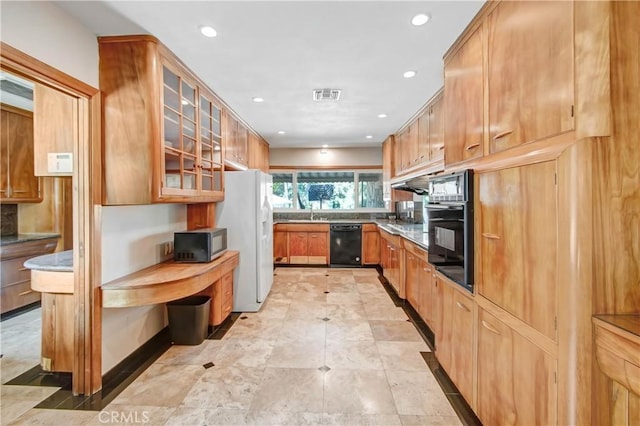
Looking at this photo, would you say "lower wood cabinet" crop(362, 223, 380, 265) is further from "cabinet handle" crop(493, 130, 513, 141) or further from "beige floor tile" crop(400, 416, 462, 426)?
"cabinet handle" crop(493, 130, 513, 141)

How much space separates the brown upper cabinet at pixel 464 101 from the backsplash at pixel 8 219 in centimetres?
513

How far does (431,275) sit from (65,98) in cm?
340

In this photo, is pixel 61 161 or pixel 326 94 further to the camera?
pixel 326 94

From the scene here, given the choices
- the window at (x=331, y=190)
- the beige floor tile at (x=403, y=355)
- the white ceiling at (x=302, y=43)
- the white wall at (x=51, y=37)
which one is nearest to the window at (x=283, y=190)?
the window at (x=331, y=190)

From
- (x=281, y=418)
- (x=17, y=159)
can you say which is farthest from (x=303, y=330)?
(x=17, y=159)

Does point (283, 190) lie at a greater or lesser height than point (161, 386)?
greater

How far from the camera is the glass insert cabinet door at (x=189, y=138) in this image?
2.28 meters

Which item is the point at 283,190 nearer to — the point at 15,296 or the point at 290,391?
the point at 15,296

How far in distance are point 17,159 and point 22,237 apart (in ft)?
3.21

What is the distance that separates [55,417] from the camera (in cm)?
177

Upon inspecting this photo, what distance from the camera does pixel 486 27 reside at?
1577mm

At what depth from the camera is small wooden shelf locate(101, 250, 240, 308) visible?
2.03 metres

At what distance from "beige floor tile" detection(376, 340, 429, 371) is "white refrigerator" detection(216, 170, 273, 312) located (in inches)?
65.0

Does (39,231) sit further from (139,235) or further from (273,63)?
(273,63)
